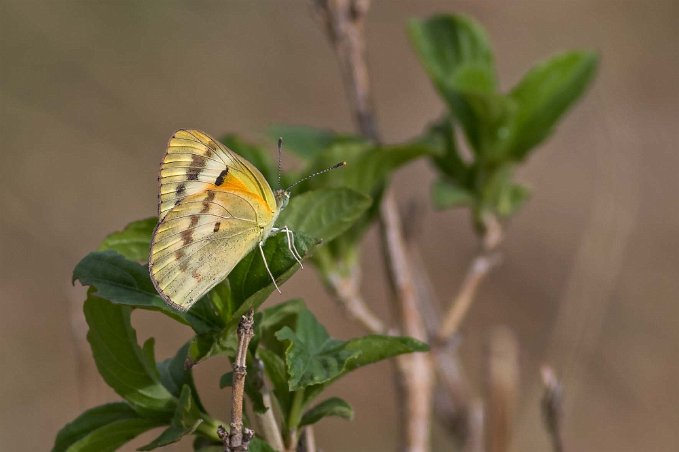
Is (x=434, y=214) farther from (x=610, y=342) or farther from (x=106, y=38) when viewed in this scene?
(x=106, y=38)

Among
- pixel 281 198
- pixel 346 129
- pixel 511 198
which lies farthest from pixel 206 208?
pixel 346 129

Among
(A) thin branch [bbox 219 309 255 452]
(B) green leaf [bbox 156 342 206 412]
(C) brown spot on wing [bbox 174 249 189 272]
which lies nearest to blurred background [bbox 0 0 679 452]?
(C) brown spot on wing [bbox 174 249 189 272]

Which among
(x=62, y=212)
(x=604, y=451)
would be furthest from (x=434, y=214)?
(x=62, y=212)

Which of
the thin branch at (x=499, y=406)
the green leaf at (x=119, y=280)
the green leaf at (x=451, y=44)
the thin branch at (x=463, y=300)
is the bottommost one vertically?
the thin branch at (x=499, y=406)

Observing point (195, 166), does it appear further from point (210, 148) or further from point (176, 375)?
point (176, 375)

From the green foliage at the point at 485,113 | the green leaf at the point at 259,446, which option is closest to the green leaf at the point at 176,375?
the green leaf at the point at 259,446

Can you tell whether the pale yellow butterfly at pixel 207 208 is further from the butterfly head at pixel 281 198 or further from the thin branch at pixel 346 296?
the thin branch at pixel 346 296
